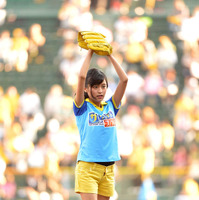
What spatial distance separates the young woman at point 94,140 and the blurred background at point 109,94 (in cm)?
502

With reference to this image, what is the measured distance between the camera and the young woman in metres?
3.89

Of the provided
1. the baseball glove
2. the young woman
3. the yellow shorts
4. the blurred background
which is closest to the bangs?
the young woman

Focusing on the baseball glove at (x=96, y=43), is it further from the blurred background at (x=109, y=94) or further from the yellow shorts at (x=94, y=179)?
the blurred background at (x=109, y=94)

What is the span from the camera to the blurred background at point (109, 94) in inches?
383

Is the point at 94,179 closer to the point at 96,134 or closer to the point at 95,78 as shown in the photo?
the point at 96,134

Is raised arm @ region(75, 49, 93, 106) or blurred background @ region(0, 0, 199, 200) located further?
blurred background @ region(0, 0, 199, 200)

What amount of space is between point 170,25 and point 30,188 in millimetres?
5106

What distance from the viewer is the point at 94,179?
3918 millimetres

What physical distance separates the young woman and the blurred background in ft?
16.5

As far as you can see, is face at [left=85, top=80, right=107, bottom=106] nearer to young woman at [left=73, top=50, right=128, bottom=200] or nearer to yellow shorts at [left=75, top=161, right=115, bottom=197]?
young woman at [left=73, top=50, right=128, bottom=200]

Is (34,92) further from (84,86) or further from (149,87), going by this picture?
(84,86)

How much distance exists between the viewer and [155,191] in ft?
30.6

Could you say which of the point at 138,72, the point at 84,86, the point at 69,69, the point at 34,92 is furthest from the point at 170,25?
the point at 84,86

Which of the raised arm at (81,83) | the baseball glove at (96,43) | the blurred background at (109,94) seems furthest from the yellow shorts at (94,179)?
the blurred background at (109,94)
